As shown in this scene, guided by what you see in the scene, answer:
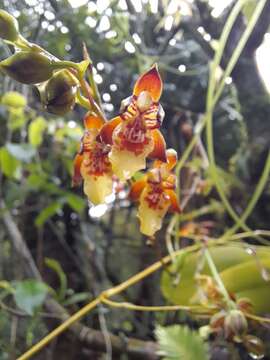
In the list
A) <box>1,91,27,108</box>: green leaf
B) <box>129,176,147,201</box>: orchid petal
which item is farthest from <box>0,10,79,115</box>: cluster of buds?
<box>1,91,27,108</box>: green leaf

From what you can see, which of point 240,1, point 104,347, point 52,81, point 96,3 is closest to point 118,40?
point 96,3

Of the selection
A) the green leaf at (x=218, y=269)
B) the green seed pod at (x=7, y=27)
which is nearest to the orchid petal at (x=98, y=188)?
the green seed pod at (x=7, y=27)

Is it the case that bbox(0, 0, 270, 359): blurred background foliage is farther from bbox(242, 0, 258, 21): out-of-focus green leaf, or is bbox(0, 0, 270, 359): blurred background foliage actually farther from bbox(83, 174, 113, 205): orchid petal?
bbox(83, 174, 113, 205): orchid petal

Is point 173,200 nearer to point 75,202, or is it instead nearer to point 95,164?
point 95,164

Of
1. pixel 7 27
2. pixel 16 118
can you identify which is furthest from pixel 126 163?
pixel 16 118

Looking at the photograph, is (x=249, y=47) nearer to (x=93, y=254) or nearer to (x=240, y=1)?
(x=240, y=1)

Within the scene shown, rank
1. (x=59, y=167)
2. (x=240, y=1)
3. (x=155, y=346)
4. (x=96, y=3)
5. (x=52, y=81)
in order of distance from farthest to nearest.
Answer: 1. (x=59, y=167)
2. (x=96, y=3)
3. (x=155, y=346)
4. (x=240, y=1)
5. (x=52, y=81)
